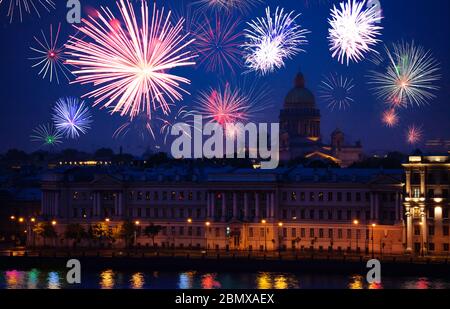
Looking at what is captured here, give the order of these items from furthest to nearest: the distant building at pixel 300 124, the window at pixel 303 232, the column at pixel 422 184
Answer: the distant building at pixel 300 124
the window at pixel 303 232
the column at pixel 422 184

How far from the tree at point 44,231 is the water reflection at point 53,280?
38.7 ft

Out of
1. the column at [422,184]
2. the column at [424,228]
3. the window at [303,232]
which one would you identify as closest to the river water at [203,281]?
the column at [424,228]

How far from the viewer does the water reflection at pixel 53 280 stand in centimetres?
5253

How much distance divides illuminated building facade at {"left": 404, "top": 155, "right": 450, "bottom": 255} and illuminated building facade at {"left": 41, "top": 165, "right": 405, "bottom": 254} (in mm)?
1022

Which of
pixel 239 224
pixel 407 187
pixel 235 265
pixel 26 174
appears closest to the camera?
pixel 235 265

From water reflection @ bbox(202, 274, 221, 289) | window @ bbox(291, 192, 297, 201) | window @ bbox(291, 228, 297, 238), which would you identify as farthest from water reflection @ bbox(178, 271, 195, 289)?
window @ bbox(291, 192, 297, 201)

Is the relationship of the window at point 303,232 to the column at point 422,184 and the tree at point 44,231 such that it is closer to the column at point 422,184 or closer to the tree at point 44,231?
the column at point 422,184

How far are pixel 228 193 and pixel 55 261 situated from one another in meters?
11.9

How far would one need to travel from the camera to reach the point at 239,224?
68125 mm

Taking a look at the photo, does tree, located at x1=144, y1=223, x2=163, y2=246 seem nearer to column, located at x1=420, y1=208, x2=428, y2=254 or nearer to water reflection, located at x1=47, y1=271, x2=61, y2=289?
water reflection, located at x1=47, y1=271, x2=61, y2=289

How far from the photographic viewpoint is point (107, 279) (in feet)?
182

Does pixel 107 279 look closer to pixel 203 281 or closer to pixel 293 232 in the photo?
pixel 203 281
